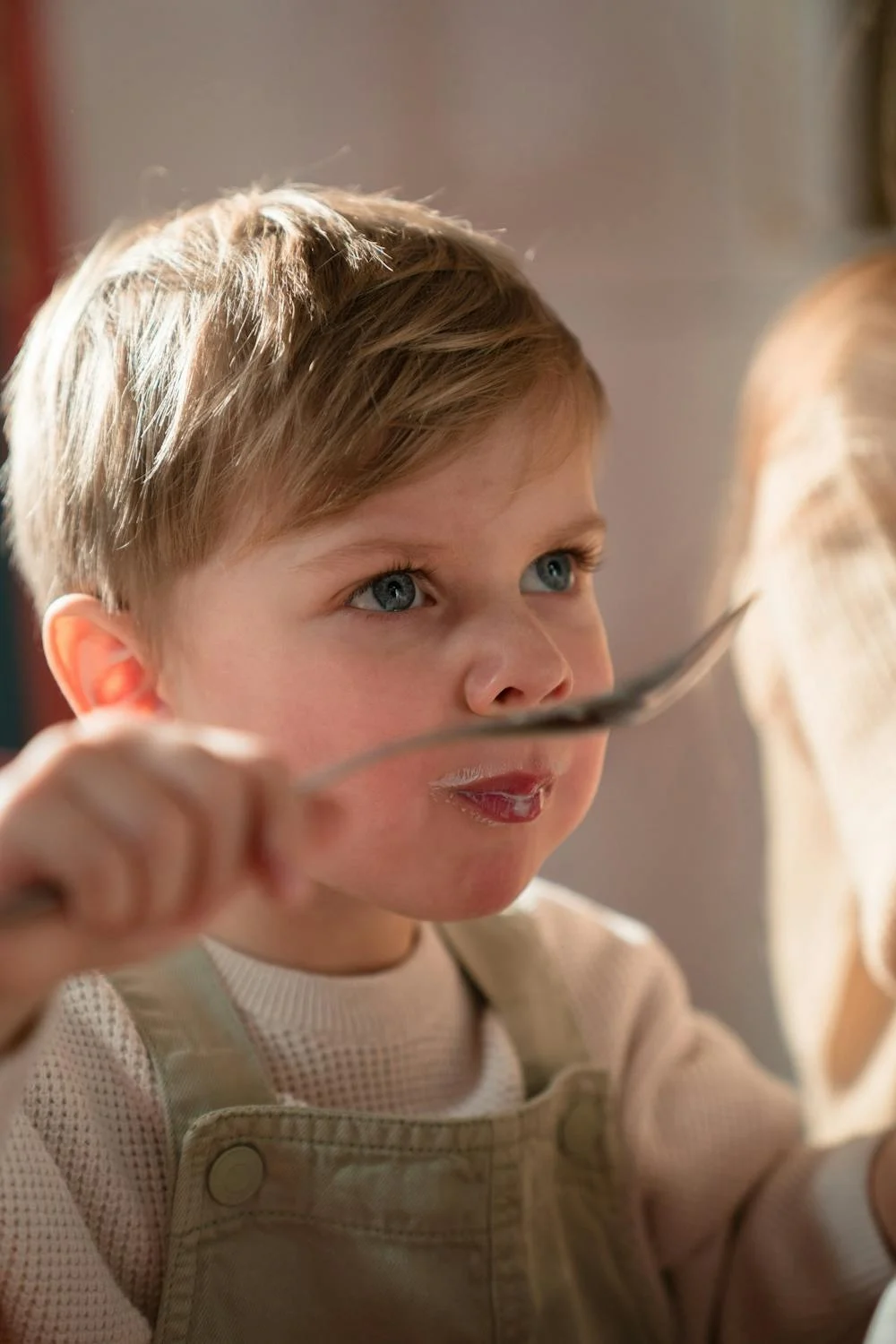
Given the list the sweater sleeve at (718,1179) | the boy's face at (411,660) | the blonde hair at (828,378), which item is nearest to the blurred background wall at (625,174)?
the blonde hair at (828,378)

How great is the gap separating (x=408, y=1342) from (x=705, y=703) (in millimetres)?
775

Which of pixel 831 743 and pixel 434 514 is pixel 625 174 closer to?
pixel 831 743

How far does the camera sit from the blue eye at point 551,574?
0.62 metres

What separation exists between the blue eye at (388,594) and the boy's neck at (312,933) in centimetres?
15

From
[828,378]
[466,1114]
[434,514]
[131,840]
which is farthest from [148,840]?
[828,378]

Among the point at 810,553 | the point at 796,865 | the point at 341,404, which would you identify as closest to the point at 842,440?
the point at 810,553

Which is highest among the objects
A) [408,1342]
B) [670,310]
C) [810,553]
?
[670,310]

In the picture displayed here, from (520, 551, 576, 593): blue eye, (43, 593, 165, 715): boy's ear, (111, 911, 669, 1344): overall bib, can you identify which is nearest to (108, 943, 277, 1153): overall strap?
(111, 911, 669, 1344): overall bib

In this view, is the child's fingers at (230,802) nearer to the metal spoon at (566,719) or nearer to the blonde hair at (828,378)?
the metal spoon at (566,719)

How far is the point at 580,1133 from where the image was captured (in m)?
0.68

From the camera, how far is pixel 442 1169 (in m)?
0.62

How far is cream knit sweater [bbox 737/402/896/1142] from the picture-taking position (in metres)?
0.75

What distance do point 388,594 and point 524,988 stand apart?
0.79 ft

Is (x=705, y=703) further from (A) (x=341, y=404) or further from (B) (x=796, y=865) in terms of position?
(A) (x=341, y=404)
